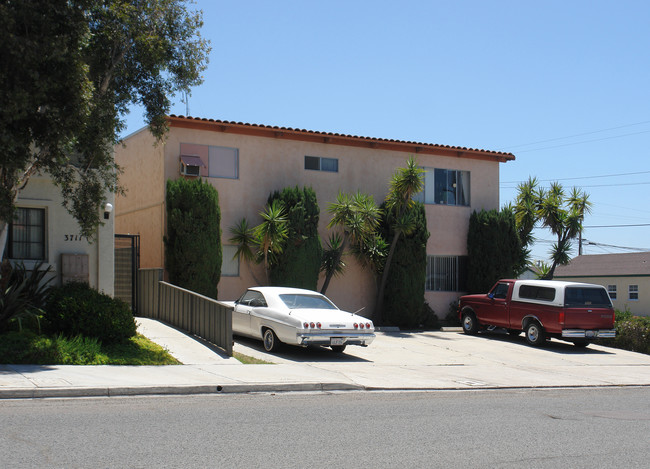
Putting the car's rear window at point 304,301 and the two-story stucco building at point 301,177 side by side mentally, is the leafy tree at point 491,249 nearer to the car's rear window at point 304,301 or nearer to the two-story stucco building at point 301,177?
the two-story stucco building at point 301,177

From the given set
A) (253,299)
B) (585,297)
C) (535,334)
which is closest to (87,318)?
(253,299)

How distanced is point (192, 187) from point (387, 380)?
9.39 metres

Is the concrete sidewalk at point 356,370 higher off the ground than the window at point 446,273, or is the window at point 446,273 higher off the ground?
the window at point 446,273

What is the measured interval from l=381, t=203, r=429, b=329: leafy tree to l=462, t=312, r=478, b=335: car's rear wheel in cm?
148

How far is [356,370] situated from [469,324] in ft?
30.5

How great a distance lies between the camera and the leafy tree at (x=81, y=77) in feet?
37.0

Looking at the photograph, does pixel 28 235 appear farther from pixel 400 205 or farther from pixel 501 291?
pixel 501 291

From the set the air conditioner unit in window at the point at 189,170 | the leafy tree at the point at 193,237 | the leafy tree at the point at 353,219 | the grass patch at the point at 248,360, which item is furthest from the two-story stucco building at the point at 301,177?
the grass patch at the point at 248,360

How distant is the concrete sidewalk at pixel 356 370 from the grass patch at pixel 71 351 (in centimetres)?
36

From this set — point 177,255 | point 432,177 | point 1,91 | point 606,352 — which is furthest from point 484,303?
point 1,91

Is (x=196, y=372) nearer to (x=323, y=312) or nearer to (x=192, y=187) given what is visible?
(x=323, y=312)

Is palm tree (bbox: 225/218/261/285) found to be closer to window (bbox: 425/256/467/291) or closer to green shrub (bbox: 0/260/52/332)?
green shrub (bbox: 0/260/52/332)

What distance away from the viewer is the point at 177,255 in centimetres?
1897

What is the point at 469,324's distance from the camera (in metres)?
21.6
